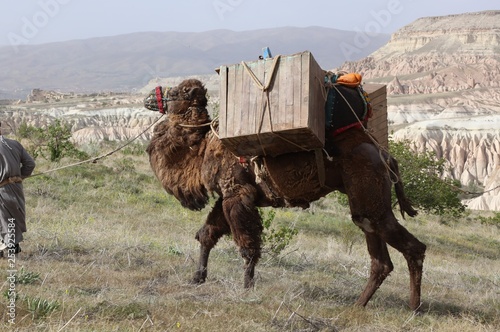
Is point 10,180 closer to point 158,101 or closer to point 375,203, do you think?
point 158,101

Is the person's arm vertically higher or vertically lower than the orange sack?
lower

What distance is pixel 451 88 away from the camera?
4550 inches

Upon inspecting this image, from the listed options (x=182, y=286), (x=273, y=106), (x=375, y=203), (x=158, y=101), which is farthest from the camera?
(x=158, y=101)

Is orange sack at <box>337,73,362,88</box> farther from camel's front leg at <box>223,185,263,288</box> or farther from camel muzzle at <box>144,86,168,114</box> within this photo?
camel muzzle at <box>144,86,168,114</box>

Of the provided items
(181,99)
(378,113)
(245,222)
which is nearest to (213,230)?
(245,222)

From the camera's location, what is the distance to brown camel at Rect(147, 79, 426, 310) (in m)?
6.76

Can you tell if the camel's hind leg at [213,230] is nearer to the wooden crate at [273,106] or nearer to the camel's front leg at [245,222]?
the camel's front leg at [245,222]

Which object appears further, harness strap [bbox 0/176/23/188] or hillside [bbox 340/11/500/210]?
hillside [bbox 340/11/500/210]

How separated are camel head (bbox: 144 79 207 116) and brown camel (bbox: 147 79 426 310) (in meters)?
0.01

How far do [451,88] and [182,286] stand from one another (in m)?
115

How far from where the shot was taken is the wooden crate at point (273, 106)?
20.0 feet

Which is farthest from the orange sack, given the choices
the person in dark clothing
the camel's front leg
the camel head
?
the person in dark clothing

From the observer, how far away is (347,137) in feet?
22.4

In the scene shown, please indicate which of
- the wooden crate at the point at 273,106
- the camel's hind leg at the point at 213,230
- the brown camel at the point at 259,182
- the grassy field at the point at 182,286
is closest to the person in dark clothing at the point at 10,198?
the grassy field at the point at 182,286
